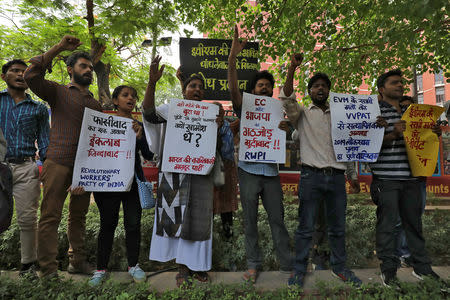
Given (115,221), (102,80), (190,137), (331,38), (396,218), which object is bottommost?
(115,221)

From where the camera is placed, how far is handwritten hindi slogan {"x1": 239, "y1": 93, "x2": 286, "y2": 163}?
116 inches

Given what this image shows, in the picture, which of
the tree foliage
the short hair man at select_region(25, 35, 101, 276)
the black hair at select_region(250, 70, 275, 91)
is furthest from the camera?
the tree foliage

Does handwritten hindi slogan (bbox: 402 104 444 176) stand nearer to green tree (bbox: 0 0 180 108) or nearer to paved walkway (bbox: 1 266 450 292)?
paved walkway (bbox: 1 266 450 292)

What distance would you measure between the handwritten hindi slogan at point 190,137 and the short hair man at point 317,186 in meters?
0.88

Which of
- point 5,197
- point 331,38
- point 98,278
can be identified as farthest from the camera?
point 331,38

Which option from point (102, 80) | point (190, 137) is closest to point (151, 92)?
point (190, 137)

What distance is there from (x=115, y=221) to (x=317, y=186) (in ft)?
7.29

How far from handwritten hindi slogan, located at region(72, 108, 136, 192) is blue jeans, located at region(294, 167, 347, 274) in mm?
1932

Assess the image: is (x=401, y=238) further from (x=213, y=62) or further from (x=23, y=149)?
(x=23, y=149)

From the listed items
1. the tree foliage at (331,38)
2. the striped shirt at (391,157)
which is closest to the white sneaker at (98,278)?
the striped shirt at (391,157)

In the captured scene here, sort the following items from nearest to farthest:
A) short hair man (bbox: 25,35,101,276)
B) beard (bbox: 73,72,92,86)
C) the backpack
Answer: the backpack
short hair man (bbox: 25,35,101,276)
beard (bbox: 73,72,92,86)

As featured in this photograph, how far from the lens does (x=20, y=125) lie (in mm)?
2932

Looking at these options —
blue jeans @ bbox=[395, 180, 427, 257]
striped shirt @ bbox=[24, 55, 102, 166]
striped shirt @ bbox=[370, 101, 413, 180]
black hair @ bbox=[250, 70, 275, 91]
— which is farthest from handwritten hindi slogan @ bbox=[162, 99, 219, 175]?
blue jeans @ bbox=[395, 180, 427, 257]

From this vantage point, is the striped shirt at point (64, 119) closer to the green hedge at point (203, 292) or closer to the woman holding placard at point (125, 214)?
the woman holding placard at point (125, 214)
